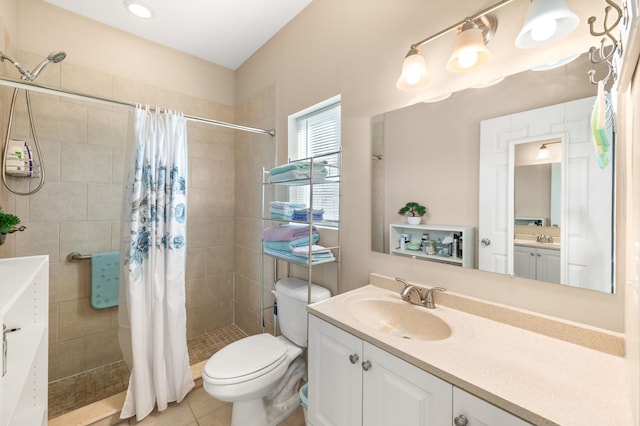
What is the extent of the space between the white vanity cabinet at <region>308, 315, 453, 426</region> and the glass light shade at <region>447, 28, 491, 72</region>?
44.3 inches

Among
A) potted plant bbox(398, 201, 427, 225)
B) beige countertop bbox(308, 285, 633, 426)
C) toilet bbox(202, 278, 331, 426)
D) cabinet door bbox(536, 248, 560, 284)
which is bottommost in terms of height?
toilet bbox(202, 278, 331, 426)

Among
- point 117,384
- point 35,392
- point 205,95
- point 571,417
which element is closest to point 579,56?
point 571,417

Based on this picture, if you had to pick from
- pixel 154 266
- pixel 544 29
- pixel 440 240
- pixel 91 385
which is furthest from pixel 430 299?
pixel 91 385

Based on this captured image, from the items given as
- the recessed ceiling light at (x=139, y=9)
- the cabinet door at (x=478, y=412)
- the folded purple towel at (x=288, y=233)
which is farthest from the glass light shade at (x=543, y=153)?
the recessed ceiling light at (x=139, y=9)

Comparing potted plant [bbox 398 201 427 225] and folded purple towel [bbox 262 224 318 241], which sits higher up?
potted plant [bbox 398 201 427 225]

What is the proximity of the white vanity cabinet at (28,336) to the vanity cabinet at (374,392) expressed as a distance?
1023mm

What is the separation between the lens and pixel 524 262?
994 mm

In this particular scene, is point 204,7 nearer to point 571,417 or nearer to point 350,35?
point 350,35

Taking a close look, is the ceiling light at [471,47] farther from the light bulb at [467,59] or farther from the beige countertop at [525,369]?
the beige countertop at [525,369]

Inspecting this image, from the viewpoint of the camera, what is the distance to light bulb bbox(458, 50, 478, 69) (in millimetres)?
1015

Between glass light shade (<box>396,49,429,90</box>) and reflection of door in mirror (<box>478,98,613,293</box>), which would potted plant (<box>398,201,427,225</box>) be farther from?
glass light shade (<box>396,49,429,90</box>)

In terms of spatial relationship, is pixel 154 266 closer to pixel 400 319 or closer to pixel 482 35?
pixel 400 319

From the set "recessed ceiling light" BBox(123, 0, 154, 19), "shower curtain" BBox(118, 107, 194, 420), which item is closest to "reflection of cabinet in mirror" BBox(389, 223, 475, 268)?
"shower curtain" BBox(118, 107, 194, 420)

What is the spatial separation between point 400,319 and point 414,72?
112 cm
